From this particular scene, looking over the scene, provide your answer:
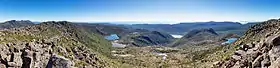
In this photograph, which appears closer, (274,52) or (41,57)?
(274,52)

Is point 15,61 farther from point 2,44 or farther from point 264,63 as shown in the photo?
point 264,63

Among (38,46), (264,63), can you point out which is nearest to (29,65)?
(38,46)

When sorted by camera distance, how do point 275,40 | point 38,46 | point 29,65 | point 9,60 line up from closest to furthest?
point 275,40
point 9,60
point 29,65
point 38,46

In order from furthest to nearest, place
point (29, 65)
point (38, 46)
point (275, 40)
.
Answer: point (38, 46) → point (29, 65) → point (275, 40)

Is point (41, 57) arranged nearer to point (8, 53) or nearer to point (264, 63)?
point (8, 53)

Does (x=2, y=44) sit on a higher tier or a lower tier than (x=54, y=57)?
higher

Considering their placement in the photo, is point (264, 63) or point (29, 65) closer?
point (264, 63)

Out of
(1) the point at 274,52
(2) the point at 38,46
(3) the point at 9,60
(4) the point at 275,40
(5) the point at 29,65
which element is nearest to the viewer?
(1) the point at 274,52

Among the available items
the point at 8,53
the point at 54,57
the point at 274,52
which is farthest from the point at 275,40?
the point at 8,53

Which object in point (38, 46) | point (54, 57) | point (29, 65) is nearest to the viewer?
point (29, 65)
